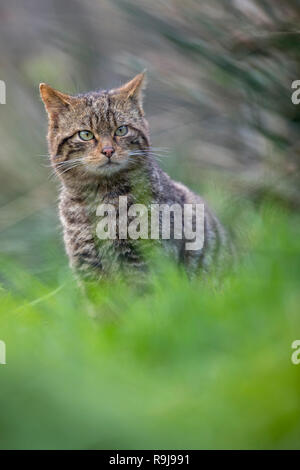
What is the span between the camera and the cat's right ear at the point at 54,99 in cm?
396

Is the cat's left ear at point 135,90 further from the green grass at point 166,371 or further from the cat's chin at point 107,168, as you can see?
the green grass at point 166,371

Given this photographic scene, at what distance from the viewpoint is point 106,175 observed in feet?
12.5

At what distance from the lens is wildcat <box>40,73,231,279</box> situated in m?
3.68

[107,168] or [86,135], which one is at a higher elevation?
[86,135]

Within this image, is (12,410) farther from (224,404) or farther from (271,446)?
(271,446)

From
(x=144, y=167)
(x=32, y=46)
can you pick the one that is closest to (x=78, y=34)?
(x=144, y=167)

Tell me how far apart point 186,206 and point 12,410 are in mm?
2450

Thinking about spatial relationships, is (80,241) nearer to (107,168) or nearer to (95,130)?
(107,168)

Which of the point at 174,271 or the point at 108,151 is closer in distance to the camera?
the point at 174,271

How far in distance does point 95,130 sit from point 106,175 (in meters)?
0.29

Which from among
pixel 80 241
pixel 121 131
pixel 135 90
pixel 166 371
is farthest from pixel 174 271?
pixel 135 90

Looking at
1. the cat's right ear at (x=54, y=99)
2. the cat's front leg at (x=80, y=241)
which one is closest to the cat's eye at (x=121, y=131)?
the cat's right ear at (x=54, y=99)

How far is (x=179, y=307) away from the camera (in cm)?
224

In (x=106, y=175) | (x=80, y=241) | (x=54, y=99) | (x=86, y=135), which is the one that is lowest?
(x=80, y=241)
